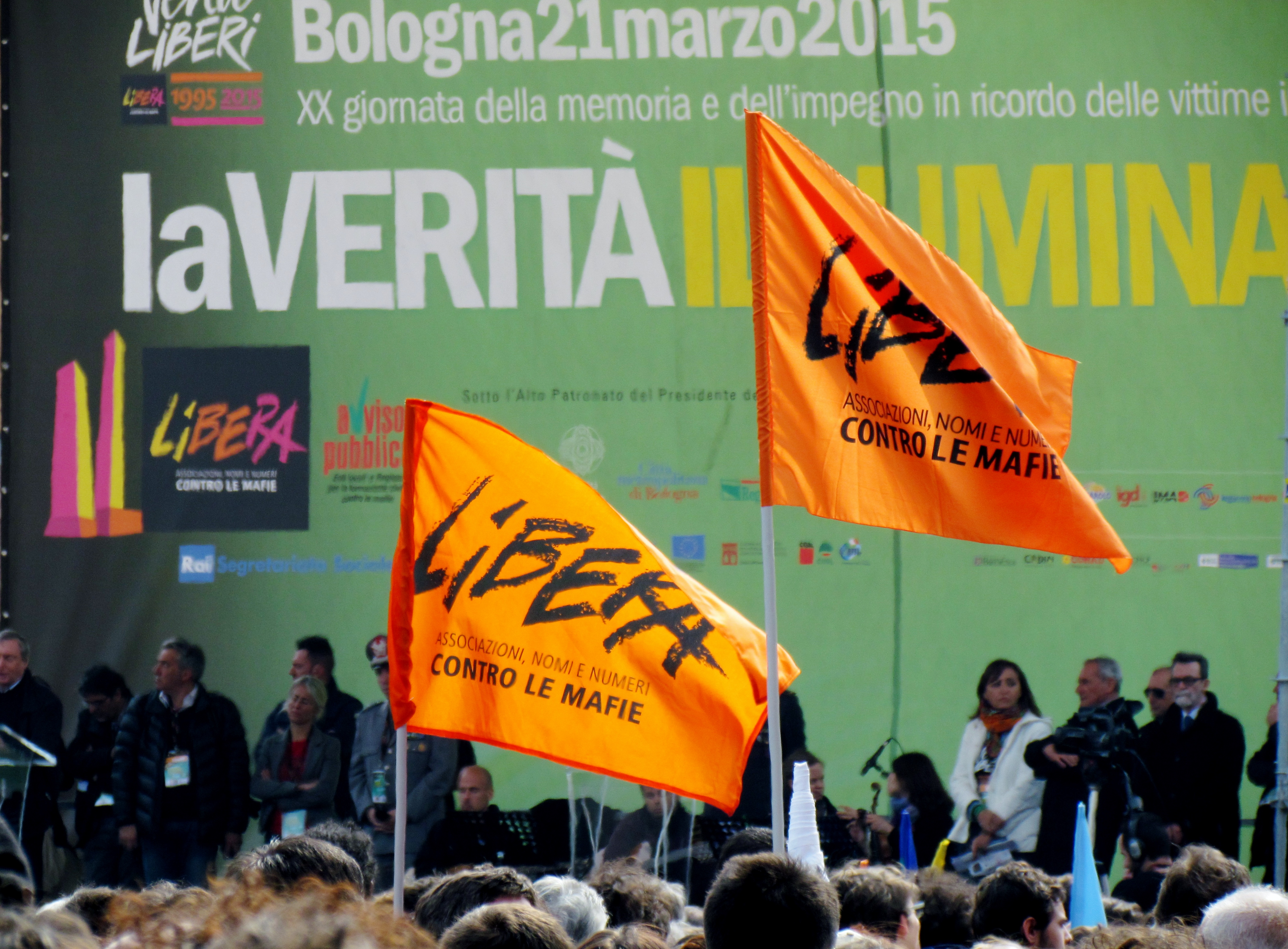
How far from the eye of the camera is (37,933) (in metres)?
1.15

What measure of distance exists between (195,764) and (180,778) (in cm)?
11

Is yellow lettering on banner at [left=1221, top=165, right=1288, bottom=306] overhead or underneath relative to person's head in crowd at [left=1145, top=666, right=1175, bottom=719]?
overhead

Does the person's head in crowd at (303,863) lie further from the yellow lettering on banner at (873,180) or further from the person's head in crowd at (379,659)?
the yellow lettering on banner at (873,180)

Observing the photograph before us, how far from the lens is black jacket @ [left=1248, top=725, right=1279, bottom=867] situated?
7.40m

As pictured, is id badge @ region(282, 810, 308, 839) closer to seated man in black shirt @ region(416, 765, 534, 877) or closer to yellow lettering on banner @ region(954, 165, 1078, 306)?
seated man in black shirt @ region(416, 765, 534, 877)

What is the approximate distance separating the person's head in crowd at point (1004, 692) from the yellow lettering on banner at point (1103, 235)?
2.12m

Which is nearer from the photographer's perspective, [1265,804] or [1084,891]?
[1084,891]

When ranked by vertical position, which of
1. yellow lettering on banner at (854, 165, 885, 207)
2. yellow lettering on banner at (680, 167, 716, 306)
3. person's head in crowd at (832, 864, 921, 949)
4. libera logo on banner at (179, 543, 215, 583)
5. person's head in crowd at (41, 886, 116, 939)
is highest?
yellow lettering on banner at (854, 165, 885, 207)

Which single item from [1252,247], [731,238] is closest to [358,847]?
[731,238]

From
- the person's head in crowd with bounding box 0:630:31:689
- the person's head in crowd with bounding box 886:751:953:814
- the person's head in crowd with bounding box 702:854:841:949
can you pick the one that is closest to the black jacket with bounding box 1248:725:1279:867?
the person's head in crowd with bounding box 886:751:953:814

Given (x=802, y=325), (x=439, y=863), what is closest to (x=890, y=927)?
(x=802, y=325)

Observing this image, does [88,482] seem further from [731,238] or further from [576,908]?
[576,908]

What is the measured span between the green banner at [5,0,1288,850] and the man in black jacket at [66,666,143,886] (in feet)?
0.42

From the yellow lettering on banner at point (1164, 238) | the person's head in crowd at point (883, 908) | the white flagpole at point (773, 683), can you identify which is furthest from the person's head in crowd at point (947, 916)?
the yellow lettering on banner at point (1164, 238)
